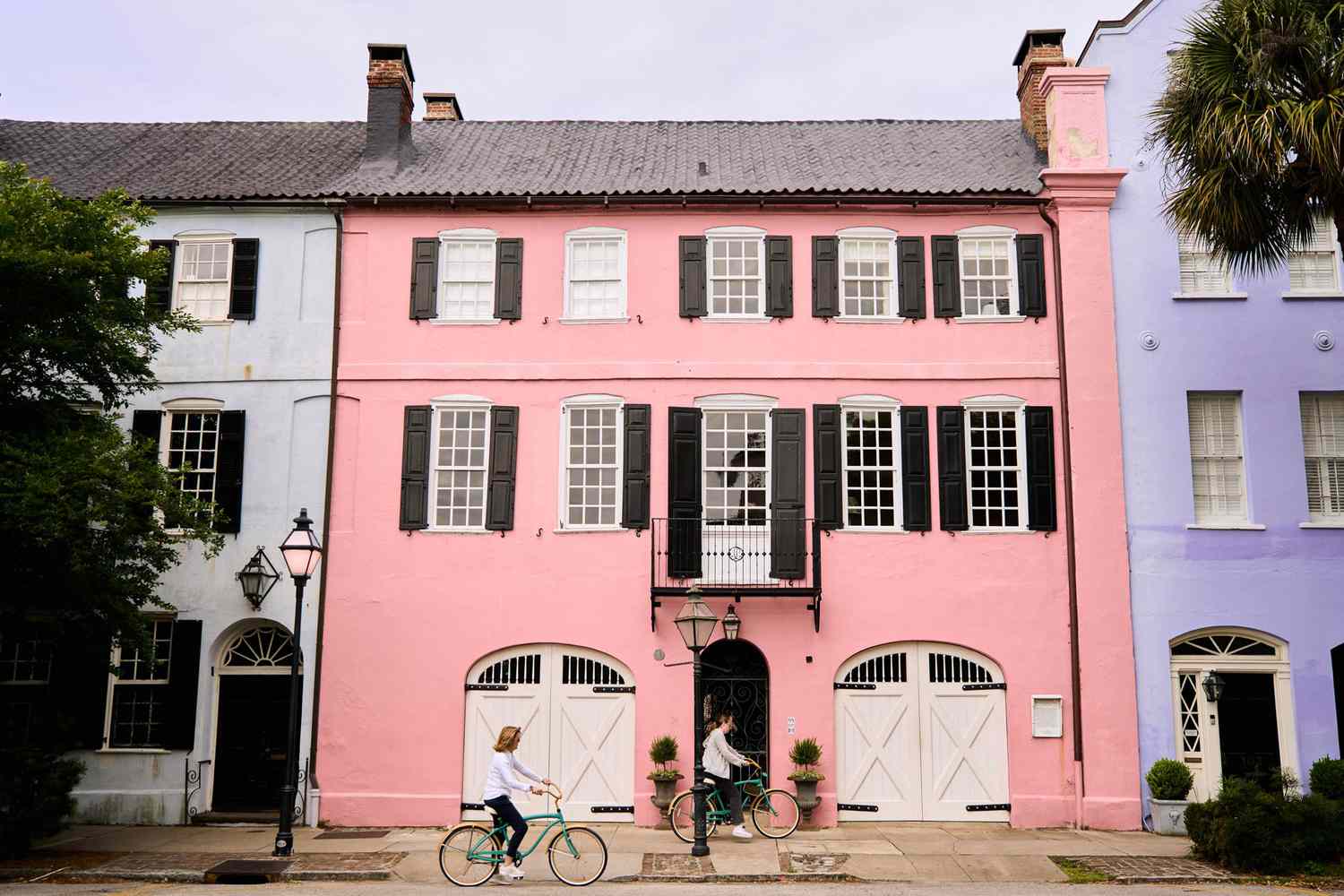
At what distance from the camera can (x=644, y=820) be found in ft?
51.4

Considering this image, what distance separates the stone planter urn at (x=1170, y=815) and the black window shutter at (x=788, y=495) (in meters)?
5.51

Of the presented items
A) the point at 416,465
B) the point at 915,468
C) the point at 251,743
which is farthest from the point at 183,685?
the point at 915,468

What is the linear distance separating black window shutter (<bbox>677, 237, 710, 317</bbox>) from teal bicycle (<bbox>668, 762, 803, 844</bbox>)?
655 cm

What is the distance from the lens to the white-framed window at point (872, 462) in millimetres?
16469

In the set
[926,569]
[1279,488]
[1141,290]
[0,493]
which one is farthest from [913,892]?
[0,493]

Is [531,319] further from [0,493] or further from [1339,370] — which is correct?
[1339,370]

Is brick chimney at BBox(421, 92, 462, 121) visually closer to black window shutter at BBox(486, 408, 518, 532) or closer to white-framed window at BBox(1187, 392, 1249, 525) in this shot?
black window shutter at BBox(486, 408, 518, 532)

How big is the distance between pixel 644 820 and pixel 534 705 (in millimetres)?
2189

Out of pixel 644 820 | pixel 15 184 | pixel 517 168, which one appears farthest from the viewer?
pixel 517 168

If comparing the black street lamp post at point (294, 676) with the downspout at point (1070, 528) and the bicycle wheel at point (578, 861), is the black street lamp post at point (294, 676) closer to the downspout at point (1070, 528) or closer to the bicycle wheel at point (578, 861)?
the bicycle wheel at point (578, 861)

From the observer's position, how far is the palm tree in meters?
12.3

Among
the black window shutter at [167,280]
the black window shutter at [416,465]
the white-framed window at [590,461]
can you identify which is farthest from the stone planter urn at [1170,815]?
the black window shutter at [167,280]

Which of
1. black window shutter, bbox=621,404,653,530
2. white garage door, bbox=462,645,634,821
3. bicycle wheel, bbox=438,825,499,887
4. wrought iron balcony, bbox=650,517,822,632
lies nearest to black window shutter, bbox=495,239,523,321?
black window shutter, bbox=621,404,653,530

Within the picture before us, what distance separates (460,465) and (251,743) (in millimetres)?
4902
